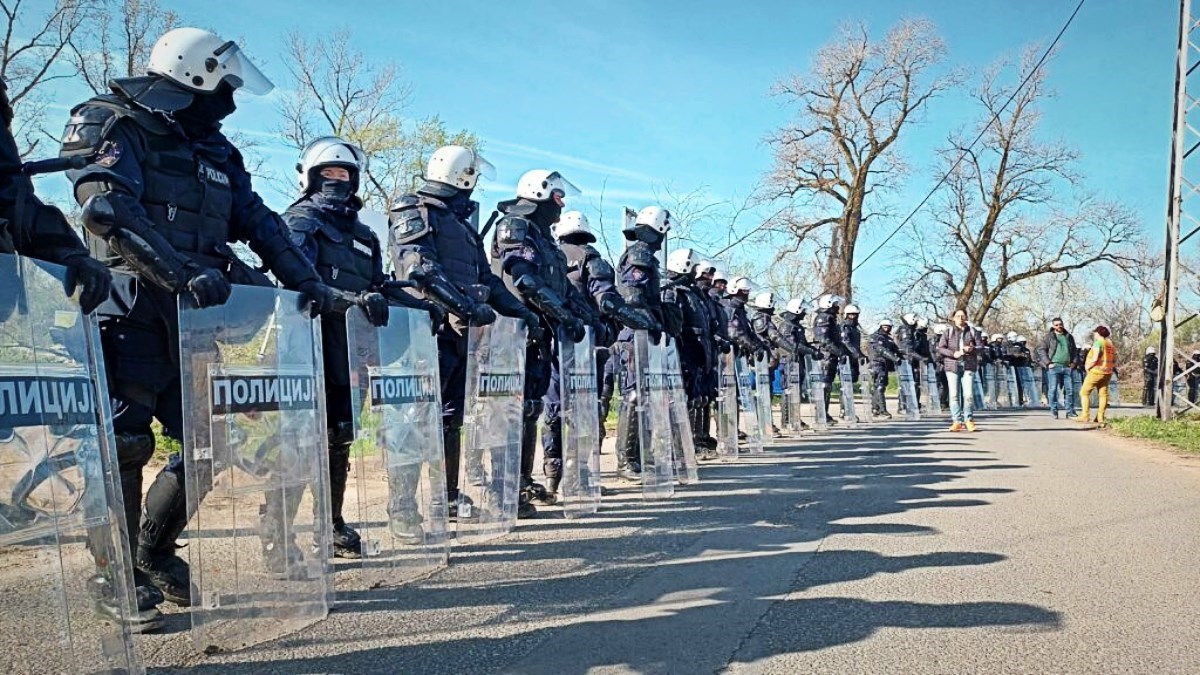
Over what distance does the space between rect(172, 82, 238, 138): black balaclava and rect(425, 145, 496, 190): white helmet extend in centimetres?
186

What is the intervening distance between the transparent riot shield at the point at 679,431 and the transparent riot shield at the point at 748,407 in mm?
2947

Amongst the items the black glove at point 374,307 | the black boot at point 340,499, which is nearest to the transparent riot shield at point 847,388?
the black boot at point 340,499

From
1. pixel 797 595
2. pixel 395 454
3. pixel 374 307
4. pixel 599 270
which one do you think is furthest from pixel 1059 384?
pixel 374 307

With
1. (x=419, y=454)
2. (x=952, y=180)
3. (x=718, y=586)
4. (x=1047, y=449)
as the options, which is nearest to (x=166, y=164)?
(x=419, y=454)

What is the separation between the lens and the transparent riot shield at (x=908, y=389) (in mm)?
19828

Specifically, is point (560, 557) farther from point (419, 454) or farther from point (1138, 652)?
point (1138, 652)

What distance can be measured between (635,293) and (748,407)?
3505 millimetres

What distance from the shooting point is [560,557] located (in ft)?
17.1

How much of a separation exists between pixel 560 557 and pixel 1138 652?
2758mm

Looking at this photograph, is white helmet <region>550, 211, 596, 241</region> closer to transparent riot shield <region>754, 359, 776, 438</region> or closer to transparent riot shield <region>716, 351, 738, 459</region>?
transparent riot shield <region>716, 351, 738, 459</region>

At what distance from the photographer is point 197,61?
403 cm

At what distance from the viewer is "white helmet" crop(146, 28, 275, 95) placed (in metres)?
3.99

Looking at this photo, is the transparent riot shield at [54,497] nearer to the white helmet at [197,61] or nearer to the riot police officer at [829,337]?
the white helmet at [197,61]

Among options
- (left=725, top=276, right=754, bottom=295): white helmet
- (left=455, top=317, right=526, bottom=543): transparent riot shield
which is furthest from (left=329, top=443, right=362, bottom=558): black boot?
(left=725, top=276, right=754, bottom=295): white helmet
